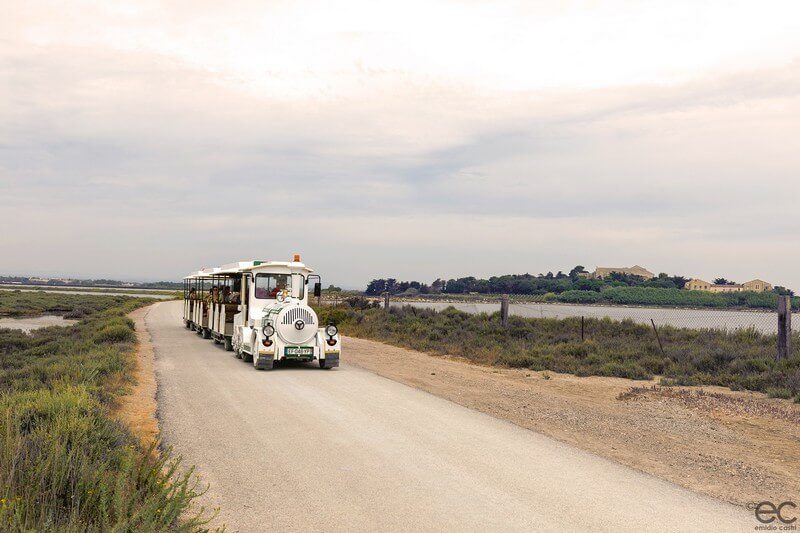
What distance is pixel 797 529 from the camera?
6121 mm

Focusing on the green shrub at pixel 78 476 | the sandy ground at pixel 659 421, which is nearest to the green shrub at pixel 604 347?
the sandy ground at pixel 659 421

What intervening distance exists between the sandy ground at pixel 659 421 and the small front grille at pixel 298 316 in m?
2.10

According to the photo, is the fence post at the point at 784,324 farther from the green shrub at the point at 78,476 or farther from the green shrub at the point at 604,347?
the green shrub at the point at 78,476

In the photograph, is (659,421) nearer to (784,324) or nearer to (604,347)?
(784,324)

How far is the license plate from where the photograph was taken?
1716 cm

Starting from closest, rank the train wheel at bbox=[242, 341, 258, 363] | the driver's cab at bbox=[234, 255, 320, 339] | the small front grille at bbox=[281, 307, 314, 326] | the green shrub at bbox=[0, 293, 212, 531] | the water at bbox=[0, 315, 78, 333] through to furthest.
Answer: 1. the green shrub at bbox=[0, 293, 212, 531]
2. the small front grille at bbox=[281, 307, 314, 326]
3. the train wheel at bbox=[242, 341, 258, 363]
4. the driver's cab at bbox=[234, 255, 320, 339]
5. the water at bbox=[0, 315, 78, 333]

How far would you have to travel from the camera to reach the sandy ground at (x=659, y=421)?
804cm

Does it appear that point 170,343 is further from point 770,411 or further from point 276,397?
point 770,411

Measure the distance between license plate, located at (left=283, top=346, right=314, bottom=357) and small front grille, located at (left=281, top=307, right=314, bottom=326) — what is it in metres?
0.67

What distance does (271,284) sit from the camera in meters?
20.6

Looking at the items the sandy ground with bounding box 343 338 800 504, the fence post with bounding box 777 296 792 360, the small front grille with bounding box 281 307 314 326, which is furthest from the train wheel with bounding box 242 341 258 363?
the fence post with bounding box 777 296 792 360

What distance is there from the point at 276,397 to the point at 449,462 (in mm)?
5349

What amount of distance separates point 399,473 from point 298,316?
34.6 ft

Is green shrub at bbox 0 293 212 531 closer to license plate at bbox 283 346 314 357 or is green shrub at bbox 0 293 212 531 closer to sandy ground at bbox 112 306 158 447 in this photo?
sandy ground at bbox 112 306 158 447
